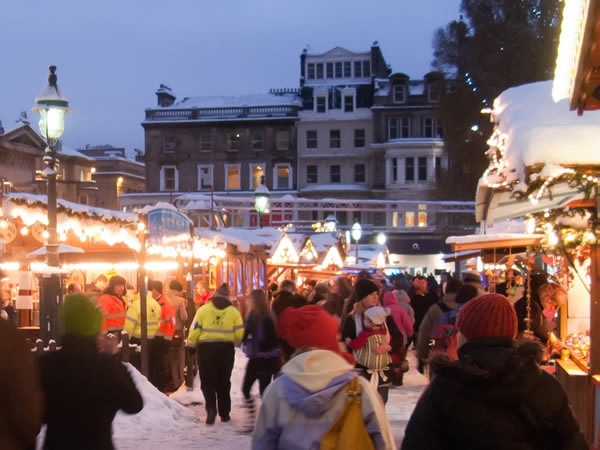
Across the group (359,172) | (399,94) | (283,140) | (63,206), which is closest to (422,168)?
(359,172)

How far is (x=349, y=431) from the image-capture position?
12.9ft

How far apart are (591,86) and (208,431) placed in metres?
6.83

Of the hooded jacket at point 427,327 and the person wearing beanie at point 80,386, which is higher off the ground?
the person wearing beanie at point 80,386

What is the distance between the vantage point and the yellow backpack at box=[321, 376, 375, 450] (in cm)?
392

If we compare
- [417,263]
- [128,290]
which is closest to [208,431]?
[128,290]

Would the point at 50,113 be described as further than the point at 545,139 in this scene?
Yes

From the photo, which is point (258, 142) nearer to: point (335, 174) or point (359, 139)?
point (335, 174)

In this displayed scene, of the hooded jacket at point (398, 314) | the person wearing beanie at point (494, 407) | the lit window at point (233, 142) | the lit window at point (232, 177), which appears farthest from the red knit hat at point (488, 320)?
the lit window at point (233, 142)

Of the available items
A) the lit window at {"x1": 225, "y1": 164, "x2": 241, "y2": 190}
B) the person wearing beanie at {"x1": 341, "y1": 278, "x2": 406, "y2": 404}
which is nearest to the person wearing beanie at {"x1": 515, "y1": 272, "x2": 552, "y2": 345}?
the person wearing beanie at {"x1": 341, "y1": 278, "x2": 406, "y2": 404}

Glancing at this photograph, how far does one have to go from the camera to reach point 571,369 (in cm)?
892

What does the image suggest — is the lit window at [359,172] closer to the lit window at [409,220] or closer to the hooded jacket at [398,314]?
the lit window at [409,220]

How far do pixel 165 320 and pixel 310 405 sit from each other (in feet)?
30.8

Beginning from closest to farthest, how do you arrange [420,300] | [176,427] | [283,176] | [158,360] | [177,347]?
1. [176,427]
2. [158,360]
3. [177,347]
4. [420,300]
5. [283,176]

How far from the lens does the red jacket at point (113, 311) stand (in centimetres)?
1302
